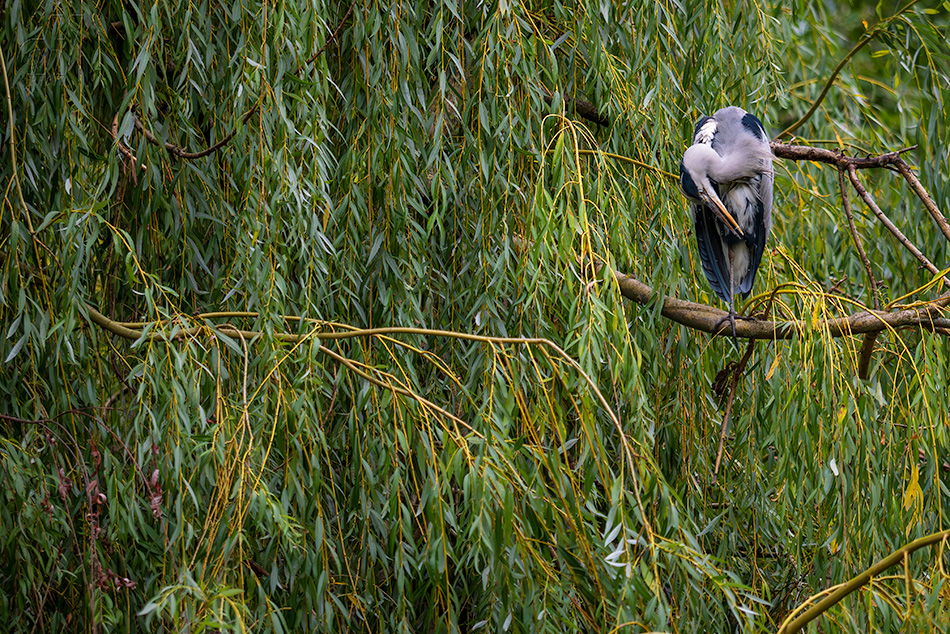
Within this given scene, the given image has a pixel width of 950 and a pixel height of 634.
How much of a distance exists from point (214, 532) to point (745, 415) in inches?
44.4

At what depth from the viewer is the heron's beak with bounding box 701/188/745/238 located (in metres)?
2.02

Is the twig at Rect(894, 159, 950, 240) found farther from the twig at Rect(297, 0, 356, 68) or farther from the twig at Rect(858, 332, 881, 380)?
the twig at Rect(297, 0, 356, 68)

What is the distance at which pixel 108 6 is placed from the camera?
1.58 metres

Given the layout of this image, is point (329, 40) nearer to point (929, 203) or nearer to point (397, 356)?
point (397, 356)

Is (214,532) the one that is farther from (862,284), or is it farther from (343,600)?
(862,284)

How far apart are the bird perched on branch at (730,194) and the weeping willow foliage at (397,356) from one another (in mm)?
121

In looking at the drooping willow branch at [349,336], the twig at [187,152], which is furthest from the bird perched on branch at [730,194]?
the twig at [187,152]

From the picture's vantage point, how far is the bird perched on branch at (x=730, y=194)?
6.75ft

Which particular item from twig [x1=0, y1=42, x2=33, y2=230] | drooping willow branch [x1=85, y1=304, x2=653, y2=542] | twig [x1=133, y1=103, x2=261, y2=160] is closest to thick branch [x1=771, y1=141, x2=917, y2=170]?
drooping willow branch [x1=85, y1=304, x2=653, y2=542]

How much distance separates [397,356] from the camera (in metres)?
1.64

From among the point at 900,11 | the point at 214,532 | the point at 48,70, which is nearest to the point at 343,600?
the point at 214,532

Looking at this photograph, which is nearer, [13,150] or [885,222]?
[13,150]

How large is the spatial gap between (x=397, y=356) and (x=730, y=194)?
1157mm

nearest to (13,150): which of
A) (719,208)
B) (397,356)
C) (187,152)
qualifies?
(187,152)
